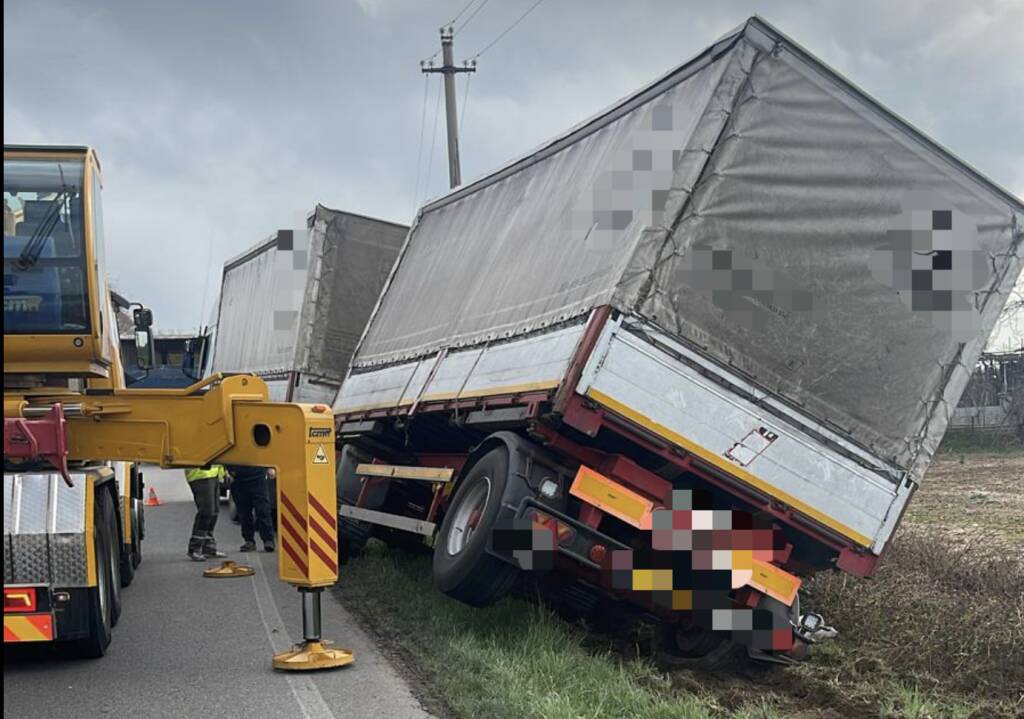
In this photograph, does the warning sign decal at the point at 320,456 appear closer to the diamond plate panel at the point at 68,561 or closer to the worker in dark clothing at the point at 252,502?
the diamond plate panel at the point at 68,561

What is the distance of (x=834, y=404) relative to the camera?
7047 mm

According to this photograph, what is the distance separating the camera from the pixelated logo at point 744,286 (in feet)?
22.7

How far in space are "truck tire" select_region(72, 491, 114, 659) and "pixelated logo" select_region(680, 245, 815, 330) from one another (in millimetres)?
4005

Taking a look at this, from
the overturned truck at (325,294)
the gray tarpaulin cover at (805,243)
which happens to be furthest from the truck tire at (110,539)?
the overturned truck at (325,294)

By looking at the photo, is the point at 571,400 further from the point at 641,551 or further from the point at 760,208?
the point at 760,208

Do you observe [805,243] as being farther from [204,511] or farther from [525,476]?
[204,511]

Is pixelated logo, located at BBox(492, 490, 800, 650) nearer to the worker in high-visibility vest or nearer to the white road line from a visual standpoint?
the white road line

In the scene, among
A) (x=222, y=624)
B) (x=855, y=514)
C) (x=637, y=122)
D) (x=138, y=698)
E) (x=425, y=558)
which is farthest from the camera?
(x=425, y=558)

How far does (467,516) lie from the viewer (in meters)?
7.91

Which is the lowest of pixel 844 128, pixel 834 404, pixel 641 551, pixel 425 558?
pixel 425 558

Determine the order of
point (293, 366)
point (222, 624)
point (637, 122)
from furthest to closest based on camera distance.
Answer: point (293, 366)
point (222, 624)
point (637, 122)

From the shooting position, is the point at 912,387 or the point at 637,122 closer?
the point at 912,387

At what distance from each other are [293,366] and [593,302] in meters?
8.58

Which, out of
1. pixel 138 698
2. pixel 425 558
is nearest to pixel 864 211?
pixel 138 698
